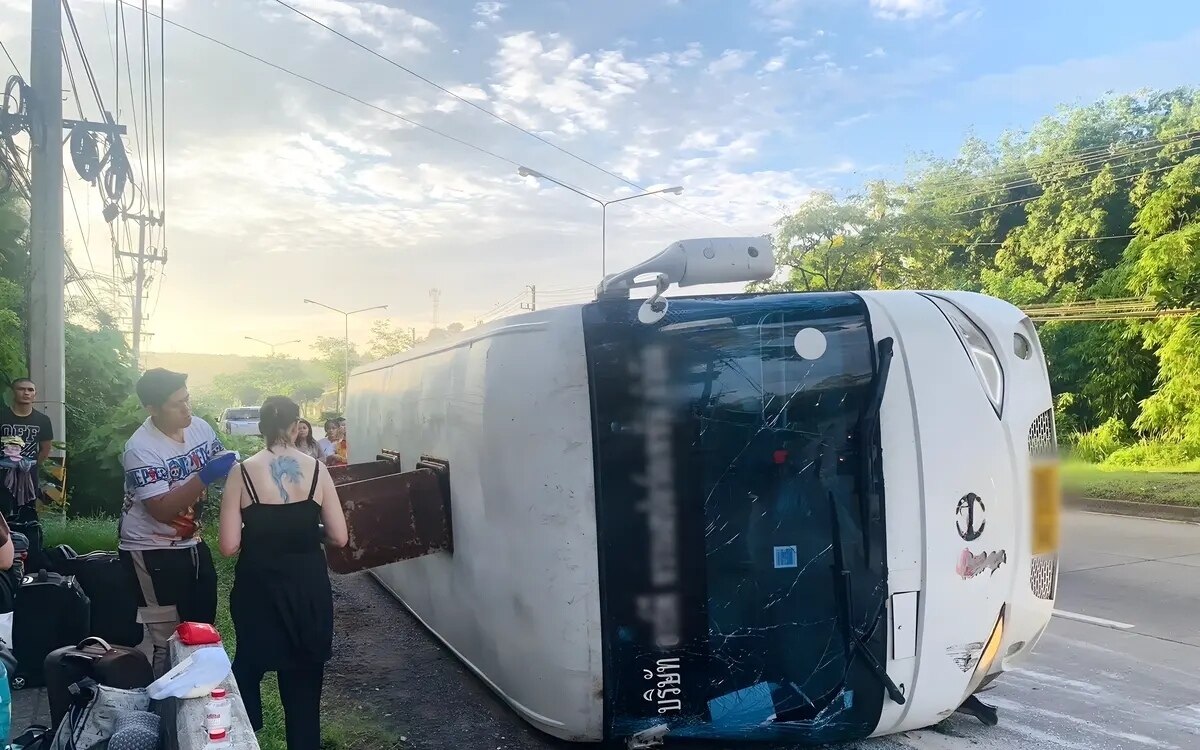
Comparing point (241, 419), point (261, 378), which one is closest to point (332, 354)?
point (261, 378)

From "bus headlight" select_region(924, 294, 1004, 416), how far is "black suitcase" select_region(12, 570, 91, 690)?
4574 millimetres

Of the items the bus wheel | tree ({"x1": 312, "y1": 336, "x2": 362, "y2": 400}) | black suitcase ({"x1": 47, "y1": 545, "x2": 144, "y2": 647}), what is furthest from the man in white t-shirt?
tree ({"x1": 312, "y1": 336, "x2": 362, "y2": 400})

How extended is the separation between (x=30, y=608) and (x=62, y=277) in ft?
15.0

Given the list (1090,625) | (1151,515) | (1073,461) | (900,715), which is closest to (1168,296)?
(1151,515)

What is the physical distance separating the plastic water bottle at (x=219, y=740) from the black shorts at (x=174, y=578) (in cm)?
125

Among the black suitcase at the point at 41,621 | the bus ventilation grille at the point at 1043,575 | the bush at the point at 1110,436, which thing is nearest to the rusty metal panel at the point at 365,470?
the black suitcase at the point at 41,621

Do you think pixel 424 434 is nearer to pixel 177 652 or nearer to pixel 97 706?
pixel 177 652

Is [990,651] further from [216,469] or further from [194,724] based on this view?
[216,469]

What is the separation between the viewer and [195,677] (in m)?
2.94

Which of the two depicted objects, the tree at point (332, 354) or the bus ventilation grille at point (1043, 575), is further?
the tree at point (332, 354)

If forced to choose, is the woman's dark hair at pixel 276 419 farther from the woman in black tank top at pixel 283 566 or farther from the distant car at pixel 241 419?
the distant car at pixel 241 419

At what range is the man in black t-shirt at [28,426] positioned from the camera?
6.31 meters

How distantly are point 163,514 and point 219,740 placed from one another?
1389 mm

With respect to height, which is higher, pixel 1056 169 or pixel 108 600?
pixel 1056 169
